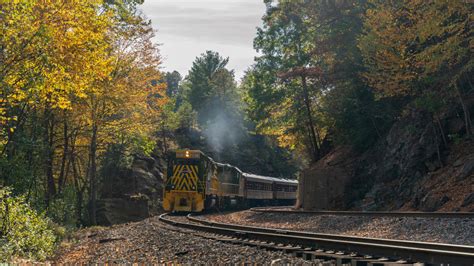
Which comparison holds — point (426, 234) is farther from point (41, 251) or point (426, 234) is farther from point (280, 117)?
point (280, 117)

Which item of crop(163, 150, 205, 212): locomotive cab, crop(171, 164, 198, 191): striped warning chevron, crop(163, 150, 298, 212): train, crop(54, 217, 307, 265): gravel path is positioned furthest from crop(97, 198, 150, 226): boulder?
crop(54, 217, 307, 265): gravel path

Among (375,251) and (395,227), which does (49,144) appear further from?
(375,251)

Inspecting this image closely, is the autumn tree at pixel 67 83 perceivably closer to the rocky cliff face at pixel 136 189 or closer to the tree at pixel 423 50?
the rocky cliff face at pixel 136 189

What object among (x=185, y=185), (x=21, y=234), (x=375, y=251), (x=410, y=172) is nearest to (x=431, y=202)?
(x=410, y=172)

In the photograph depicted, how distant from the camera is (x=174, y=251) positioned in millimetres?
10898

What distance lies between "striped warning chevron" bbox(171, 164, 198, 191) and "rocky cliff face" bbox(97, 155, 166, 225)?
5005mm

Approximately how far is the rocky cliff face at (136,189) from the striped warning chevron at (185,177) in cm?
501

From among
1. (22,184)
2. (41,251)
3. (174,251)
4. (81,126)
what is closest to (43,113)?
(81,126)

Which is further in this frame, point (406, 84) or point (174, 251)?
point (406, 84)

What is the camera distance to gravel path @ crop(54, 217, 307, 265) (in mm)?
9281

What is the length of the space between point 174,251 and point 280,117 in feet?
81.0

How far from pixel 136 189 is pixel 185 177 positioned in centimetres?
1487

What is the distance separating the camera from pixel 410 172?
23375 mm

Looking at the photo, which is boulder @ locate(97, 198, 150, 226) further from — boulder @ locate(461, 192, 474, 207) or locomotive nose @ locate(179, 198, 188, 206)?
boulder @ locate(461, 192, 474, 207)
